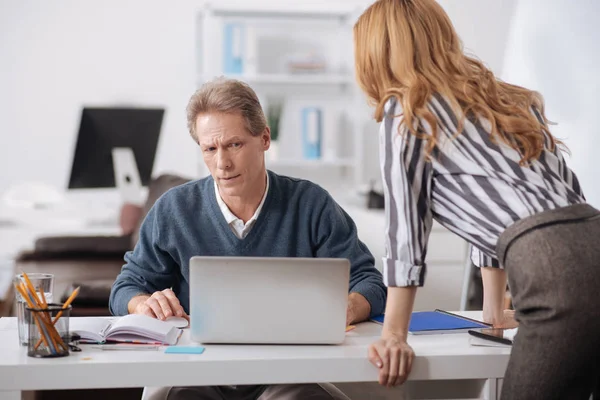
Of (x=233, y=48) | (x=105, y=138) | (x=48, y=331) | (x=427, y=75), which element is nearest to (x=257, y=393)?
(x=48, y=331)

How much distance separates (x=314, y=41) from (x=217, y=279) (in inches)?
149

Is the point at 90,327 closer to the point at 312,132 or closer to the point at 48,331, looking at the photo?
the point at 48,331

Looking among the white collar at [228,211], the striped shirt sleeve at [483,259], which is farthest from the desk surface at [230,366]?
the white collar at [228,211]

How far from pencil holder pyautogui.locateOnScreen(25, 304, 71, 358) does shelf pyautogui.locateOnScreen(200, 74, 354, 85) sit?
11.2 ft

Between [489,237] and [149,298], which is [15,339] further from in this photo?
[489,237]

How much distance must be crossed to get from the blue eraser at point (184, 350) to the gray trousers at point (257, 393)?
8.0 inches

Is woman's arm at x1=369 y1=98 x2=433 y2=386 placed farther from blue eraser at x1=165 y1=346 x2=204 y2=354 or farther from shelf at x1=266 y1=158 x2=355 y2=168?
shelf at x1=266 y1=158 x2=355 y2=168

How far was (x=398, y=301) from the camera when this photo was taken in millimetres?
1377

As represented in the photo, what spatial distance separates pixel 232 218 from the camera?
1852 millimetres

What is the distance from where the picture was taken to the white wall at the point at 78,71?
Answer: 4.67 meters

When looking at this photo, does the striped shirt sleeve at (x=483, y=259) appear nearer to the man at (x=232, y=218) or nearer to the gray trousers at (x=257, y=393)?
the man at (x=232, y=218)

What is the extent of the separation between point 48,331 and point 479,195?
80cm

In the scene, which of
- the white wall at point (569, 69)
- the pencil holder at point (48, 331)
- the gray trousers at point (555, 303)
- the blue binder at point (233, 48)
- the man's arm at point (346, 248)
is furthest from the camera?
the blue binder at point (233, 48)

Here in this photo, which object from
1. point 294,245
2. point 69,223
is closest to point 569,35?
point 294,245
